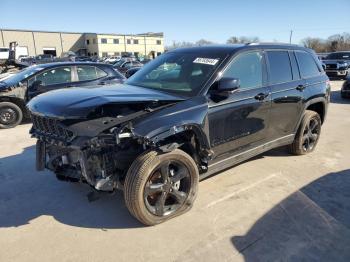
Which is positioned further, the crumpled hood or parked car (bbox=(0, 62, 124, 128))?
parked car (bbox=(0, 62, 124, 128))

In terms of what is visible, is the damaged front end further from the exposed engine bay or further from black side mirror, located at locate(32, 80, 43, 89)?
black side mirror, located at locate(32, 80, 43, 89)

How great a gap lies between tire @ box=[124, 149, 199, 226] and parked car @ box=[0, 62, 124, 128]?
523cm

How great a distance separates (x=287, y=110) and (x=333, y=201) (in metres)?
1.58

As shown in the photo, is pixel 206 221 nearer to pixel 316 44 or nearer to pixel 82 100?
pixel 82 100

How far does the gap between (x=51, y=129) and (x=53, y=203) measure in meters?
1.16

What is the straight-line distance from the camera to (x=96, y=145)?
339 centimetres

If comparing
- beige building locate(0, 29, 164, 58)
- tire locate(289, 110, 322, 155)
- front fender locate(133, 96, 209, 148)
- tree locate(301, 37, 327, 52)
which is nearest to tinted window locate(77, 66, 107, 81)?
tire locate(289, 110, 322, 155)

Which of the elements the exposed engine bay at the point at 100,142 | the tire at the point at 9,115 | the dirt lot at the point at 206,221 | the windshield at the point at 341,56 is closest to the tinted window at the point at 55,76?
the tire at the point at 9,115

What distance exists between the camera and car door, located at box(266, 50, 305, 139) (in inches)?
200

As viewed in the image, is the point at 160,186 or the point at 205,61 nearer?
the point at 160,186

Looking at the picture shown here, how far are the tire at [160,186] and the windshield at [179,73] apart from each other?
0.87 m

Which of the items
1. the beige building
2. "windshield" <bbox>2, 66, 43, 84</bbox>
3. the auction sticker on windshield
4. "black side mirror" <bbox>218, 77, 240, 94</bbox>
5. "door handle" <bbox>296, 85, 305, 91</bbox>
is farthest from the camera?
the beige building

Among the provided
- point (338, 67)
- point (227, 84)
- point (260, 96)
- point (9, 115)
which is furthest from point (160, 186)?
point (338, 67)

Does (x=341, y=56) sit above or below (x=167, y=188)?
above
